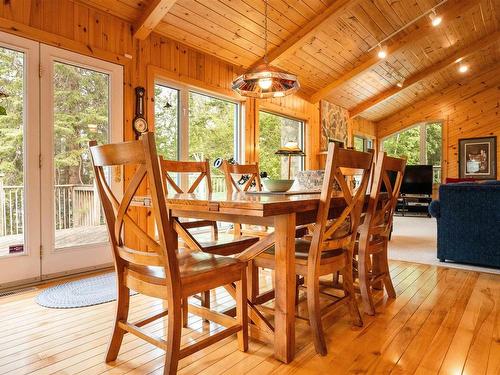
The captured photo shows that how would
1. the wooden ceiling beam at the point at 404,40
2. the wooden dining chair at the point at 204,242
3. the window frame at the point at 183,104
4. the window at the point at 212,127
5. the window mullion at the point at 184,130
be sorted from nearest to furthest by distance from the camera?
the wooden dining chair at the point at 204,242 < the window frame at the point at 183,104 < the window mullion at the point at 184,130 < the window at the point at 212,127 < the wooden ceiling beam at the point at 404,40

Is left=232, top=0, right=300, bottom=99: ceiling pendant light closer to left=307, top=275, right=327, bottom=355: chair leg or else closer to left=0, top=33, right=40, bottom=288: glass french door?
left=307, top=275, right=327, bottom=355: chair leg

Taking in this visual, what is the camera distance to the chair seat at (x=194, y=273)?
1470 millimetres

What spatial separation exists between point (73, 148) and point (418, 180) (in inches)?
318

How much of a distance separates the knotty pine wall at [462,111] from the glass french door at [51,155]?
27.9ft

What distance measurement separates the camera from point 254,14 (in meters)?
4.19

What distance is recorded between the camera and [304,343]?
1900 millimetres

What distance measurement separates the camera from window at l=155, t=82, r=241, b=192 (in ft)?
13.8

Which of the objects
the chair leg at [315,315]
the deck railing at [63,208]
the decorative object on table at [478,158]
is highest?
the decorative object on table at [478,158]

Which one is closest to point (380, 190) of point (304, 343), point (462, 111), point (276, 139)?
point (304, 343)

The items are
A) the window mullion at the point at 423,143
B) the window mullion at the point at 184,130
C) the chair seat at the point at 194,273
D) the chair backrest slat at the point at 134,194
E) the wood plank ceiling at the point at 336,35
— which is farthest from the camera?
the window mullion at the point at 423,143

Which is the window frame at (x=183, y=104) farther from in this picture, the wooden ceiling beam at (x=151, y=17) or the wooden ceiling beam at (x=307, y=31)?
the wooden ceiling beam at (x=307, y=31)

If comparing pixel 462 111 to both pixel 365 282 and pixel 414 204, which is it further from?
pixel 365 282

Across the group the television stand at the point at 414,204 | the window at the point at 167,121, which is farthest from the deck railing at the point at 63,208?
the television stand at the point at 414,204

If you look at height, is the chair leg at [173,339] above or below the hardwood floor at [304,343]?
above
